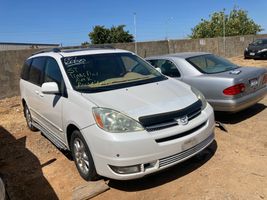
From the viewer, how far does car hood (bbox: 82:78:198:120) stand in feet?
12.3

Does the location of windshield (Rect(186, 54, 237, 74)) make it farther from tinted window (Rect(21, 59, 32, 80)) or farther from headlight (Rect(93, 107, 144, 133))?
tinted window (Rect(21, 59, 32, 80))

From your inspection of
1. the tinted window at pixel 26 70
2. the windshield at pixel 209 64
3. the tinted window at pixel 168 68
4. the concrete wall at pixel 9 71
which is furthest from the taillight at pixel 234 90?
the concrete wall at pixel 9 71

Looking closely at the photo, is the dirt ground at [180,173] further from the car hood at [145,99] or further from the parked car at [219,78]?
the car hood at [145,99]

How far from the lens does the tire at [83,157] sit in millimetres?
3941

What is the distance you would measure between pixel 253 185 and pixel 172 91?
159 centimetres

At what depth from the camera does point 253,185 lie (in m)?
3.75

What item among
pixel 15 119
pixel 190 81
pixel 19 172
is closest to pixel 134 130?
pixel 19 172

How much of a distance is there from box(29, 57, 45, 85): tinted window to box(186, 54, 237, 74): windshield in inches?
117

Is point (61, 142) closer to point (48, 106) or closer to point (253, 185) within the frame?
point (48, 106)

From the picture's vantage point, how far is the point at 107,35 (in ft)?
162

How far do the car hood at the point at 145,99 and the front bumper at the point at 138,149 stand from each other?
0.89 feet

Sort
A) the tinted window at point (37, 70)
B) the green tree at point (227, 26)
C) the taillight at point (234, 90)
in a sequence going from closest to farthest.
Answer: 1. the tinted window at point (37, 70)
2. the taillight at point (234, 90)
3. the green tree at point (227, 26)

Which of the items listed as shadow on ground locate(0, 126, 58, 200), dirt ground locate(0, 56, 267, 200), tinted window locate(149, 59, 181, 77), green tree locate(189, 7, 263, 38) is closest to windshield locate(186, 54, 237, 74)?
tinted window locate(149, 59, 181, 77)

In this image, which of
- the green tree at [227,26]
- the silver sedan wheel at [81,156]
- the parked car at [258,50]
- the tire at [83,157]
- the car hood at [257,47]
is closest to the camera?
the tire at [83,157]
